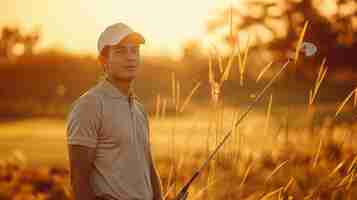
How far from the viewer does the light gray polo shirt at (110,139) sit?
2838 millimetres

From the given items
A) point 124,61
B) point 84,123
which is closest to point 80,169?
point 84,123

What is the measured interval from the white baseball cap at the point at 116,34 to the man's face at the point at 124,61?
3 centimetres

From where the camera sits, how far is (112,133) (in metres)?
2.90

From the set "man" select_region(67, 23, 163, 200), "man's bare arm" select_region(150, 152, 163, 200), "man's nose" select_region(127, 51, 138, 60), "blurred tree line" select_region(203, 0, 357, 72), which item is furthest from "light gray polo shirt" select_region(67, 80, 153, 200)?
"blurred tree line" select_region(203, 0, 357, 72)

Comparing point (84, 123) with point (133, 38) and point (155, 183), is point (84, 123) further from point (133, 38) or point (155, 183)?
point (155, 183)

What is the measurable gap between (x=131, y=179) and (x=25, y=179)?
15.2ft

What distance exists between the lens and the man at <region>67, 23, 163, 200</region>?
9.29 feet

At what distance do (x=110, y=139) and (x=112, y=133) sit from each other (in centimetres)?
2

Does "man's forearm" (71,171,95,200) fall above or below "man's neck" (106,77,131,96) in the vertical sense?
below

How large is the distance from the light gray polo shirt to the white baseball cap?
0.15m

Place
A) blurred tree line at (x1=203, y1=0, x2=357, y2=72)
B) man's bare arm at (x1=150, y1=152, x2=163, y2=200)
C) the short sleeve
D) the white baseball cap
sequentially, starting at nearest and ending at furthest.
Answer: the short sleeve → the white baseball cap → man's bare arm at (x1=150, y1=152, x2=163, y2=200) → blurred tree line at (x1=203, y1=0, x2=357, y2=72)

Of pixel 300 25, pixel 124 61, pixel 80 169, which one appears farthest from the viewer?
pixel 300 25

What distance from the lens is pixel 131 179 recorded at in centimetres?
295

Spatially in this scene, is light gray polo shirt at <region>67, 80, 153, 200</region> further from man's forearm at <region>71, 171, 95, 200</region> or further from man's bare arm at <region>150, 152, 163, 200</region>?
man's bare arm at <region>150, 152, 163, 200</region>
